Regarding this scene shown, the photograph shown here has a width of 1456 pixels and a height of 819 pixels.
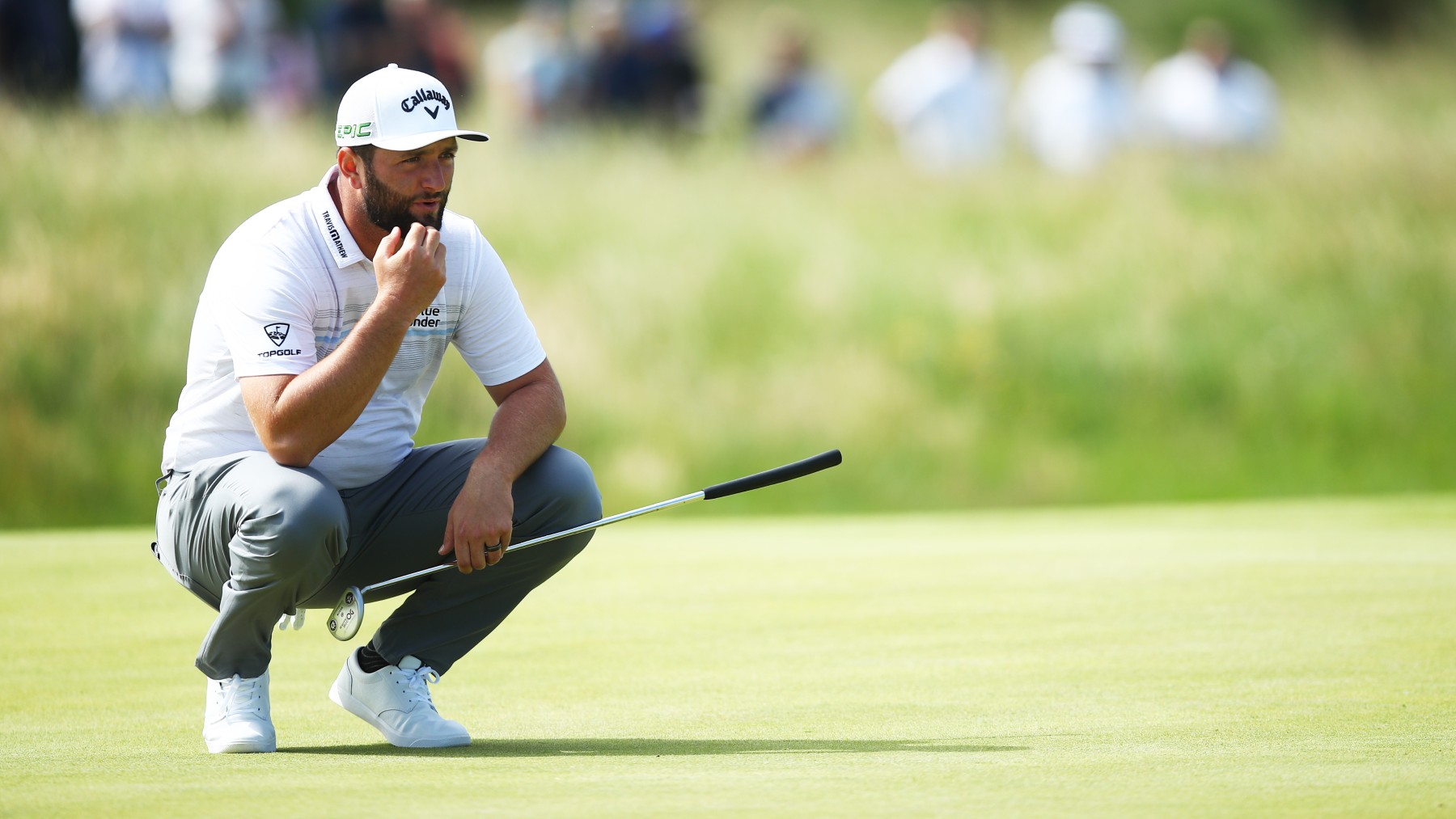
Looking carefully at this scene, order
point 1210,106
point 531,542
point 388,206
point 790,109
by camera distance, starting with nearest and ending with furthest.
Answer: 1. point 388,206
2. point 531,542
3. point 790,109
4. point 1210,106

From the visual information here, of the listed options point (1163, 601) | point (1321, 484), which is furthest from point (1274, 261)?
point (1163, 601)

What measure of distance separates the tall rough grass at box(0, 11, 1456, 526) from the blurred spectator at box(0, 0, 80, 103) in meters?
0.46

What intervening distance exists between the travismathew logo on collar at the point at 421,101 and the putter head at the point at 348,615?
1166 mm

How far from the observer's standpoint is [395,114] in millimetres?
4293

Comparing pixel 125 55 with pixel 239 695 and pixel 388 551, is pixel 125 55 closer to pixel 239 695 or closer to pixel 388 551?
pixel 388 551

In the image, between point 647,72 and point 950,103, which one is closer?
point 647,72

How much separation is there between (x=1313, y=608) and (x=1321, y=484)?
6893 mm

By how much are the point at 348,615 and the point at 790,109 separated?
12061 millimetres

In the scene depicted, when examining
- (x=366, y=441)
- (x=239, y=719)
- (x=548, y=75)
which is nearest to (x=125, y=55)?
(x=548, y=75)

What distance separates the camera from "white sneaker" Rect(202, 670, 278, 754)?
13.6ft

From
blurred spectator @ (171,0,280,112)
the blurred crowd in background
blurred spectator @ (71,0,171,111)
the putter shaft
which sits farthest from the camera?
blurred spectator @ (171,0,280,112)

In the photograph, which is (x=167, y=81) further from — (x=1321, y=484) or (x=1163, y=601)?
(x=1163, y=601)

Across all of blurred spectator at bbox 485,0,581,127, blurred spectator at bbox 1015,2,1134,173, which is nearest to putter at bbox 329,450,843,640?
blurred spectator at bbox 485,0,581,127

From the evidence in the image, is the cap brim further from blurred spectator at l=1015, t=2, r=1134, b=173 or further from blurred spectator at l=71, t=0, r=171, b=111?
blurred spectator at l=1015, t=2, r=1134, b=173
